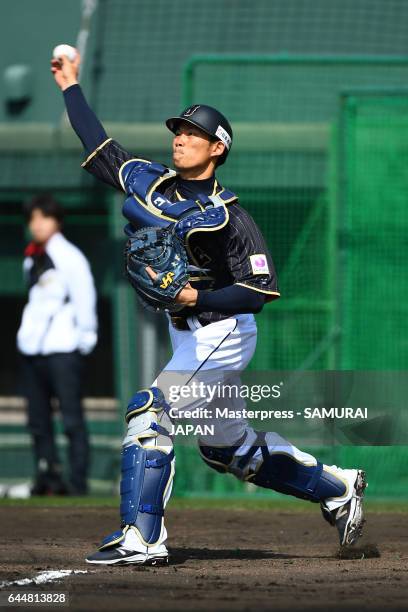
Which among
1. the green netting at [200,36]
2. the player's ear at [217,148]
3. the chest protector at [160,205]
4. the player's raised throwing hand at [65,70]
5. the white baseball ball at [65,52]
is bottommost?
the chest protector at [160,205]

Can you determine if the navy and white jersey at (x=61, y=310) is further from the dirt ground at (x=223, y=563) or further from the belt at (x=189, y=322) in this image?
the belt at (x=189, y=322)

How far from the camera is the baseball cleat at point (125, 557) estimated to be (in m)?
5.38

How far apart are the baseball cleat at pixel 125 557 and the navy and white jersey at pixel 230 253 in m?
1.04

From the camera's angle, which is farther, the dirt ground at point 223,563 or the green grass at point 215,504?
the green grass at point 215,504

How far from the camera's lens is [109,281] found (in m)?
12.2

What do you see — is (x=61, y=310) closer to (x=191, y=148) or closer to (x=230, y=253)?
(x=191, y=148)

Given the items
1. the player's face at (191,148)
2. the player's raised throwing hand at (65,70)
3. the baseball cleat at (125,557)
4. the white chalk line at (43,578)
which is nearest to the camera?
the white chalk line at (43,578)

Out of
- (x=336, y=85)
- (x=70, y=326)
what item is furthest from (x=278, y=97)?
(x=70, y=326)

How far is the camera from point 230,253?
5.69 meters

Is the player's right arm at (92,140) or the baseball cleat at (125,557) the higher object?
the player's right arm at (92,140)

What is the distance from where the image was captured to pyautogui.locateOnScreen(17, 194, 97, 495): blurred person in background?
9.75 metres

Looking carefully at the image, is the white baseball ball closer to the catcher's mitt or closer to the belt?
the catcher's mitt

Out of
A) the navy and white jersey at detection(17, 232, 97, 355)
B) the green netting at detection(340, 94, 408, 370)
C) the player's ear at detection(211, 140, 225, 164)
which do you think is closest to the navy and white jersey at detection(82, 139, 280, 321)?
the player's ear at detection(211, 140, 225, 164)

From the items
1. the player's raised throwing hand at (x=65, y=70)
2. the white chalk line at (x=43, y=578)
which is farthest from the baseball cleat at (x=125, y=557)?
the player's raised throwing hand at (x=65, y=70)
